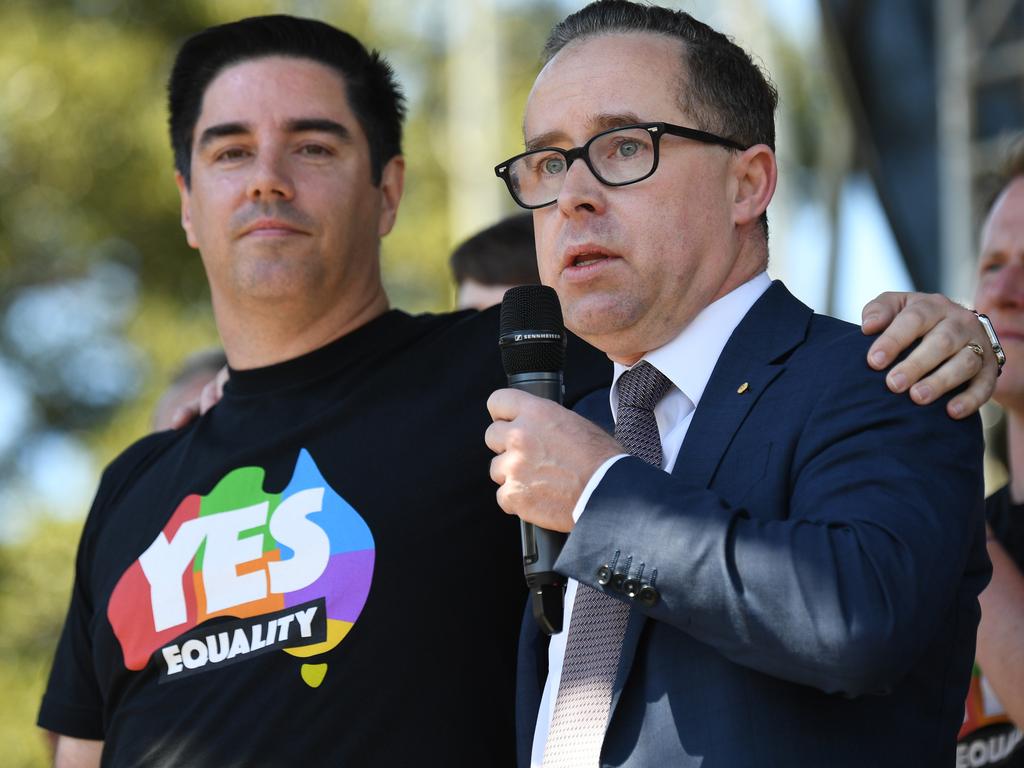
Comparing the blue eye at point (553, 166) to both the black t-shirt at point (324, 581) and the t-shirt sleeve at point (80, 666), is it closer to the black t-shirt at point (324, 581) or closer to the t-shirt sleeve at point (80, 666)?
the black t-shirt at point (324, 581)

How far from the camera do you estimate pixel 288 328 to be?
3475 millimetres

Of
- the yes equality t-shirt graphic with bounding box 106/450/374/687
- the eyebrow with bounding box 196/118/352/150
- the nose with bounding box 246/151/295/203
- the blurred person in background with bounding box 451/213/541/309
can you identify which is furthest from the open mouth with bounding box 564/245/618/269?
the blurred person in background with bounding box 451/213/541/309

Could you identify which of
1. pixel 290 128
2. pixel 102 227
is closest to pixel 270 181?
pixel 290 128

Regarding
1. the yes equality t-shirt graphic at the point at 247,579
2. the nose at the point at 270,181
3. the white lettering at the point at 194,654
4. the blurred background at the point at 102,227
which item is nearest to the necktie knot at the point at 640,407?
the yes equality t-shirt graphic at the point at 247,579

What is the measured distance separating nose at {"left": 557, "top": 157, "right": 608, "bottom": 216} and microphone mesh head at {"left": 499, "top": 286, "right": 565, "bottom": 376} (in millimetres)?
139

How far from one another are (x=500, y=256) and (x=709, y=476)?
254 cm

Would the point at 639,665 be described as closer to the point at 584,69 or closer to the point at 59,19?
the point at 584,69

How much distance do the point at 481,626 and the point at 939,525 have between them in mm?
1216

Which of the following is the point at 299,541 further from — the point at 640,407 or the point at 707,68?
the point at 707,68

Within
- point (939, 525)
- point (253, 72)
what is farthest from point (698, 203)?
point (253, 72)

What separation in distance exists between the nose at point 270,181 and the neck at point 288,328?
258mm

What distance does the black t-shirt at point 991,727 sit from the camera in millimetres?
3301

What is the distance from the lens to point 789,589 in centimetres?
189

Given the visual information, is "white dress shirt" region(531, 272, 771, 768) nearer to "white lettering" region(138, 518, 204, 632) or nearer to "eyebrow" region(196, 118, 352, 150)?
"white lettering" region(138, 518, 204, 632)
